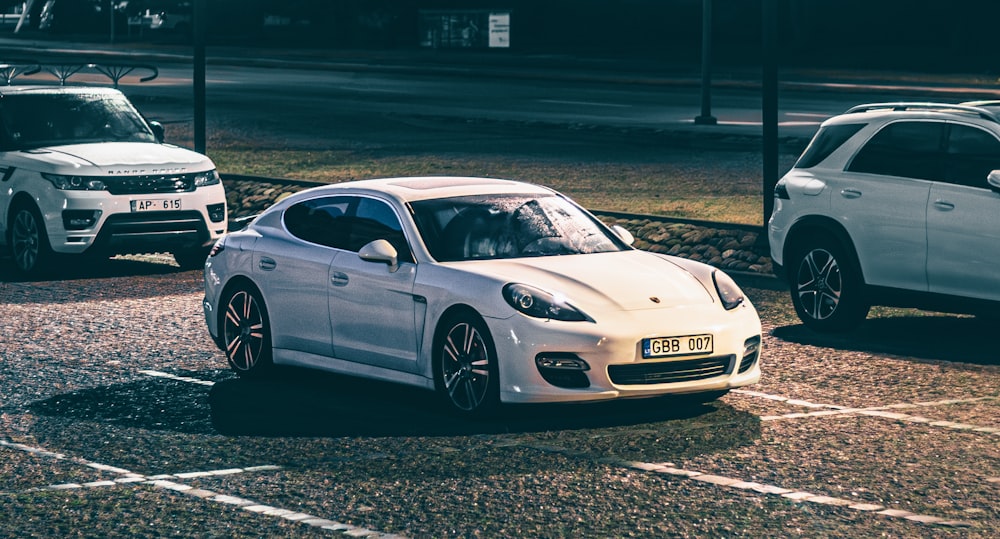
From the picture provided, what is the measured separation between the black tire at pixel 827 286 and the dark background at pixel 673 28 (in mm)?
36039

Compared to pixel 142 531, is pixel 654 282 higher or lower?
higher

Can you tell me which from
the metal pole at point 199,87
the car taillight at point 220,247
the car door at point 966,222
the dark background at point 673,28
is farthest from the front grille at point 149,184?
the dark background at point 673,28

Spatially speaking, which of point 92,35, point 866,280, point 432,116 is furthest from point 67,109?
point 92,35

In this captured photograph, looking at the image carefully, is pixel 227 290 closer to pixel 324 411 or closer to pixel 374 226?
pixel 374 226

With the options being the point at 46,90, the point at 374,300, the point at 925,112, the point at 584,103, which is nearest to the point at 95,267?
the point at 46,90

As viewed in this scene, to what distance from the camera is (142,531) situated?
682cm

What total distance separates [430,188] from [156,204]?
6057mm

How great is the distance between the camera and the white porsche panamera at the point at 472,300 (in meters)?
8.80

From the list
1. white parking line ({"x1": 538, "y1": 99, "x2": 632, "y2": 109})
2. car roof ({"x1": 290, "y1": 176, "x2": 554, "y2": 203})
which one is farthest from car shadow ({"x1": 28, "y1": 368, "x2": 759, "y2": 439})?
white parking line ({"x1": 538, "y1": 99, "x2": 632, "y2": 109})

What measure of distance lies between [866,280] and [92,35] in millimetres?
75609

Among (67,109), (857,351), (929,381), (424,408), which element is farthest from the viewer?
(67,109)

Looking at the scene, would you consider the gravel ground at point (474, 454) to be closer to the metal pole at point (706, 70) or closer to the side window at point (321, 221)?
the side window at point (321, 221)

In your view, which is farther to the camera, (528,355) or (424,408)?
(424,408)

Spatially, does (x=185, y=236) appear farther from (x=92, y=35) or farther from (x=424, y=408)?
(x=92, y=35)
